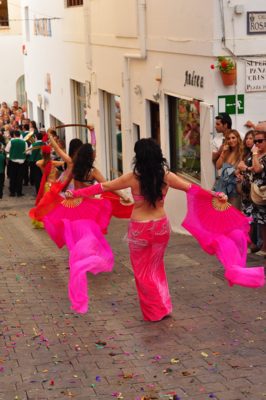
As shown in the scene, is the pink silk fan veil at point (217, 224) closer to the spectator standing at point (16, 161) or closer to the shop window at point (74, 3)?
the spectator standing at point (16, 161)

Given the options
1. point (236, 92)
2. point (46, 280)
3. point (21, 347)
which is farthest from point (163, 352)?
point (236, 92)

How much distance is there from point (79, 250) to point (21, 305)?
1021 mm

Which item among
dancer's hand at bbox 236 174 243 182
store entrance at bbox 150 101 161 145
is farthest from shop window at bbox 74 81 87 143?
dancer's hand at bbox 236 174 243 182

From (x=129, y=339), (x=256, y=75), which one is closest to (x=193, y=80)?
(x=256, y=75)

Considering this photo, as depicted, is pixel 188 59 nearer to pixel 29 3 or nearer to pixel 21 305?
pixel 21 305

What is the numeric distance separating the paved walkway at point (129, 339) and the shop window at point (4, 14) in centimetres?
2884

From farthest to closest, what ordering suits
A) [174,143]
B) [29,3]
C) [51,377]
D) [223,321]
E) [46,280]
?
[29,3], [174,143], [46,280], [223,321], [51,377]

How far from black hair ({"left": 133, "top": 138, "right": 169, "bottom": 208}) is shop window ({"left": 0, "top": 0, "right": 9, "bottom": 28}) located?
30.7 meters

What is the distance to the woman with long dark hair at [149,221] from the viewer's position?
5262 mm

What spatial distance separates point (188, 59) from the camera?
29.5ft

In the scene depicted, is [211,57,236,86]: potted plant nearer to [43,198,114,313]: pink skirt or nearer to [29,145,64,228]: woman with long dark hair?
[43,198,114,313]: pink skirt

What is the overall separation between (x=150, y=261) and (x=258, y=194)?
6.92ft

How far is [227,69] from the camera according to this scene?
7.88m

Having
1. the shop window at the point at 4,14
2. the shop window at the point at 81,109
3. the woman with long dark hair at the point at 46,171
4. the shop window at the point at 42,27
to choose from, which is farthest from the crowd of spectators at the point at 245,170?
the shop window at the point at 4,14
